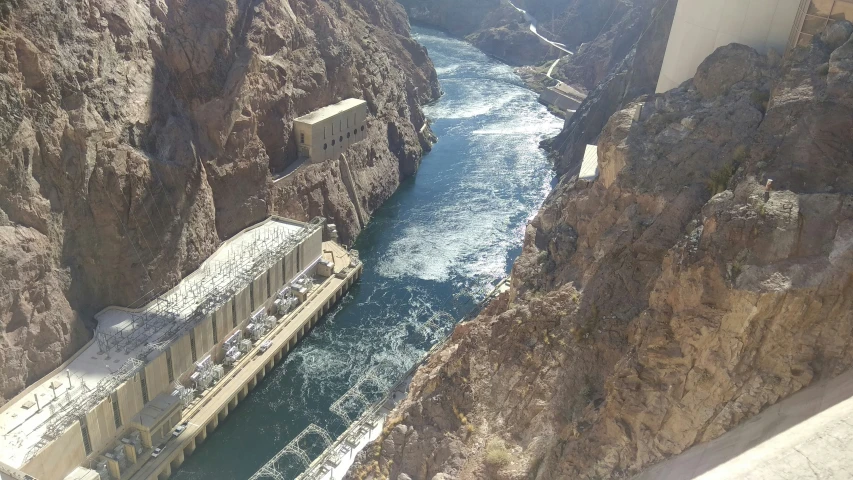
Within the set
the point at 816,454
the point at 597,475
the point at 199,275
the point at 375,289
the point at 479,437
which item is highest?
the point at 816,454

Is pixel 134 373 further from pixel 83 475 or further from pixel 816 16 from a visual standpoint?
→ pixel 816 16

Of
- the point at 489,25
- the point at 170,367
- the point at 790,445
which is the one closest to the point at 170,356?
the point at 170,367

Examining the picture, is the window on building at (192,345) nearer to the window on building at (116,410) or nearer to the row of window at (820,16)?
the window on building at (116,410)

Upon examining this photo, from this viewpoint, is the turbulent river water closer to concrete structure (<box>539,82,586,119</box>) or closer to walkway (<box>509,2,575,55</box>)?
concrete structure (<box>539,82,586,119</box>)

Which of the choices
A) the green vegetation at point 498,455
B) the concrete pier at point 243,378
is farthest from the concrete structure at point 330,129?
the green vegetation at point 498,455

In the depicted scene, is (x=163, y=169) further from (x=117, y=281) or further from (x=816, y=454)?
(x=816, y=454)

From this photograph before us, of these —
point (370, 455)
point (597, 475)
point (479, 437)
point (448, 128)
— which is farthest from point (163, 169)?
point (448, 128)

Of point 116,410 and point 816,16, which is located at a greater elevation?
point 816,16
